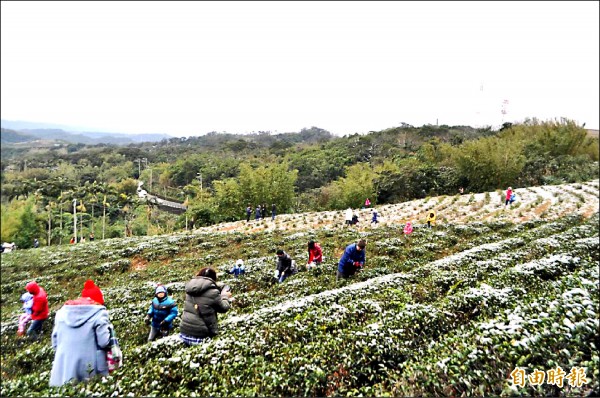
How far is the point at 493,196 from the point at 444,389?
1240 inches

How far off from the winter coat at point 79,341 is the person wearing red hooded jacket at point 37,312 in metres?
3.07

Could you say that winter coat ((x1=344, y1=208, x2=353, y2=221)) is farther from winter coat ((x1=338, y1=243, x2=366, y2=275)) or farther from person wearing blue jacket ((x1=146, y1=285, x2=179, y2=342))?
person wearing blue jacket ((x1=146, y1=285, x2=179, y2=342))

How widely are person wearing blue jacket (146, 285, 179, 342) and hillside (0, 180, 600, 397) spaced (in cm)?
39

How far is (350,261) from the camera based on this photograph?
9.76m

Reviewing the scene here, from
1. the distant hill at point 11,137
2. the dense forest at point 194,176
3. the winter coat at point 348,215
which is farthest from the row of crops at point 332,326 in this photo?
the winter coat at point 348,215

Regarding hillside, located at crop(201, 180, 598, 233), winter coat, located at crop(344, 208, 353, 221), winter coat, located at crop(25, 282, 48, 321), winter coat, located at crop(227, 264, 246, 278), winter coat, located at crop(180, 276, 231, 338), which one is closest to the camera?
winter coat, located at crop(180, 276, 231, 338)

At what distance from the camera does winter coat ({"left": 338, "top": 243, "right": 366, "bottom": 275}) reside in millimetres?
9633

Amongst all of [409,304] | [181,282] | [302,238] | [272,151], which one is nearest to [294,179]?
[272,151]

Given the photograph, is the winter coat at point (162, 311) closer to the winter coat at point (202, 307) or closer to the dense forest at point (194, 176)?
the winter coat at point (202, 307)

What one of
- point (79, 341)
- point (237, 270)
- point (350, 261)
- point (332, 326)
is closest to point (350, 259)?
point (350, 261)

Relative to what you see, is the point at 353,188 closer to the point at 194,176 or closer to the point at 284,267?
the point at 284,267

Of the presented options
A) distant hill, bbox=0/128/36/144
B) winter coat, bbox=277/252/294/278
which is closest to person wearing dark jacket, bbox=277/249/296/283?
winter coat, bbox=277/252/294/278

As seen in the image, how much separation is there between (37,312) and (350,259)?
7.65m

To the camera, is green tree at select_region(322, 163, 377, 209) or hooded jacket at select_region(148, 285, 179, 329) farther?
green tree at select_region(322, 163, 377, 209)
